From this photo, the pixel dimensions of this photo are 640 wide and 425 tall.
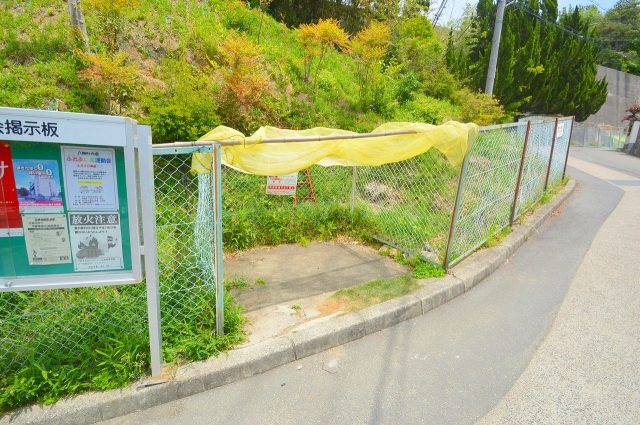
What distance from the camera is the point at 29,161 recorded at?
205 centimetres

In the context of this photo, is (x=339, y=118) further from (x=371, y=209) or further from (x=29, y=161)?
(x=29, y=161)

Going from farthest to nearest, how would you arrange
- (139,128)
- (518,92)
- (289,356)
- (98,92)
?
(518,92) → (98,92) → (289,356) → (139,128)

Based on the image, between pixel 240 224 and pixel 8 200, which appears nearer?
pixel 8 200

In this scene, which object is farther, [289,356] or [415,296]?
[415,296]

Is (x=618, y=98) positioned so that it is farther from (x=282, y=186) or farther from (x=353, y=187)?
(x=282, y=186)

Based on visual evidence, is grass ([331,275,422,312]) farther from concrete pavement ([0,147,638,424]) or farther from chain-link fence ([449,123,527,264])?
chain-link fence ([449,123,527,264])

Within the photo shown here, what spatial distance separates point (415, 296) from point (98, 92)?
19.4 feet

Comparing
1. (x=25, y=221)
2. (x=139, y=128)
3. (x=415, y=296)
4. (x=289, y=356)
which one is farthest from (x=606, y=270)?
(x=25, y=221)

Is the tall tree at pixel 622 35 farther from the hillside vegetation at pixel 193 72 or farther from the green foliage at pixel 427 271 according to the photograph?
the green foliage at pixel 427 271

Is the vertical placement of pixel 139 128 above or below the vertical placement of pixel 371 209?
above

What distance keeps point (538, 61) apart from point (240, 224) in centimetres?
1884

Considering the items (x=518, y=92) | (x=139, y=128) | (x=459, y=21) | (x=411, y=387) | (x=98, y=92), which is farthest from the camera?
(x=459, y=21)

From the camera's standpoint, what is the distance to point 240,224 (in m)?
4.82

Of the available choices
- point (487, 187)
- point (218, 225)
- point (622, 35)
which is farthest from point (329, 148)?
point (622, 35)
